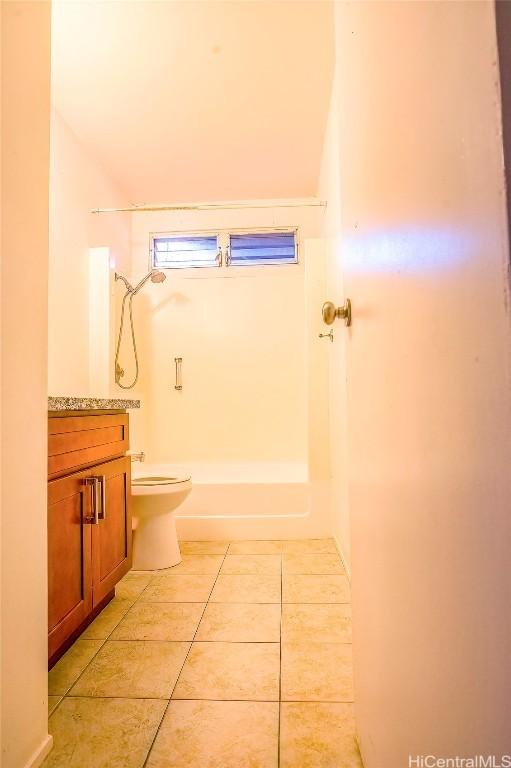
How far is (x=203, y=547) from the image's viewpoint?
237 cm

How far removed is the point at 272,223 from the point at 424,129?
312 centimetres

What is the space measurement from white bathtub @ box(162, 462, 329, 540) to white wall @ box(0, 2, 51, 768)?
5.14ft

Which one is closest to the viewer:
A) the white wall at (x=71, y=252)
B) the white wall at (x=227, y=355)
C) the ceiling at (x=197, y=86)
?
the ceiling at (x=197, y=86)

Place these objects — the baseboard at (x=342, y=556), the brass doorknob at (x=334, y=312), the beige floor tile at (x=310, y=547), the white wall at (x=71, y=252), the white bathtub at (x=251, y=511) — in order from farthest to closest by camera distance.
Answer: the white bathtub at (x=251, y=511), the beige floor tile at (x=310, y=547), the white wall at (x=71, y=252), the baseboard at (x=342, y=556), the brass doorknob at (x=334, y=312)

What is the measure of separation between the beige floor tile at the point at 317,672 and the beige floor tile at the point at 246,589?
36 cm

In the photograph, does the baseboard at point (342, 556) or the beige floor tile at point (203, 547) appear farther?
the beige floor tile at point (203, 547)

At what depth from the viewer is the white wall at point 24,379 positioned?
0.82 m

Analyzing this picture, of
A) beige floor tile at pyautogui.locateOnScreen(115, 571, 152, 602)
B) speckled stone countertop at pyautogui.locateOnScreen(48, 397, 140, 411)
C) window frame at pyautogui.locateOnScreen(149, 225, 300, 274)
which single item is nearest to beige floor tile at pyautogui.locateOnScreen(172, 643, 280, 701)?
beige floor tile at pyautogui.locateOnScreen(115, 571, 152, 602)

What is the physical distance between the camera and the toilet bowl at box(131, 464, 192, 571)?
6.51 feet

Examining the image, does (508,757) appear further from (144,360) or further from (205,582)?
(144,360)

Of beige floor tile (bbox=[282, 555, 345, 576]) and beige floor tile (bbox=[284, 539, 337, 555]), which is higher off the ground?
beige floor tile (bbox=[282, 555, 345, 576])

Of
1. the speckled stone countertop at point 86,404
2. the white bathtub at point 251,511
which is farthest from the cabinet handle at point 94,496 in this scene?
the white bathtub at point 251,511

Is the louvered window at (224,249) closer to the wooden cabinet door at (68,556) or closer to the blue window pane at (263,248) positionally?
the blue window pane at (263,248)

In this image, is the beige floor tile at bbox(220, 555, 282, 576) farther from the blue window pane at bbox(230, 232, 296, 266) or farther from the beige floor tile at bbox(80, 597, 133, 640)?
the blue window pane at bbox(230, 232, 296, 266)
